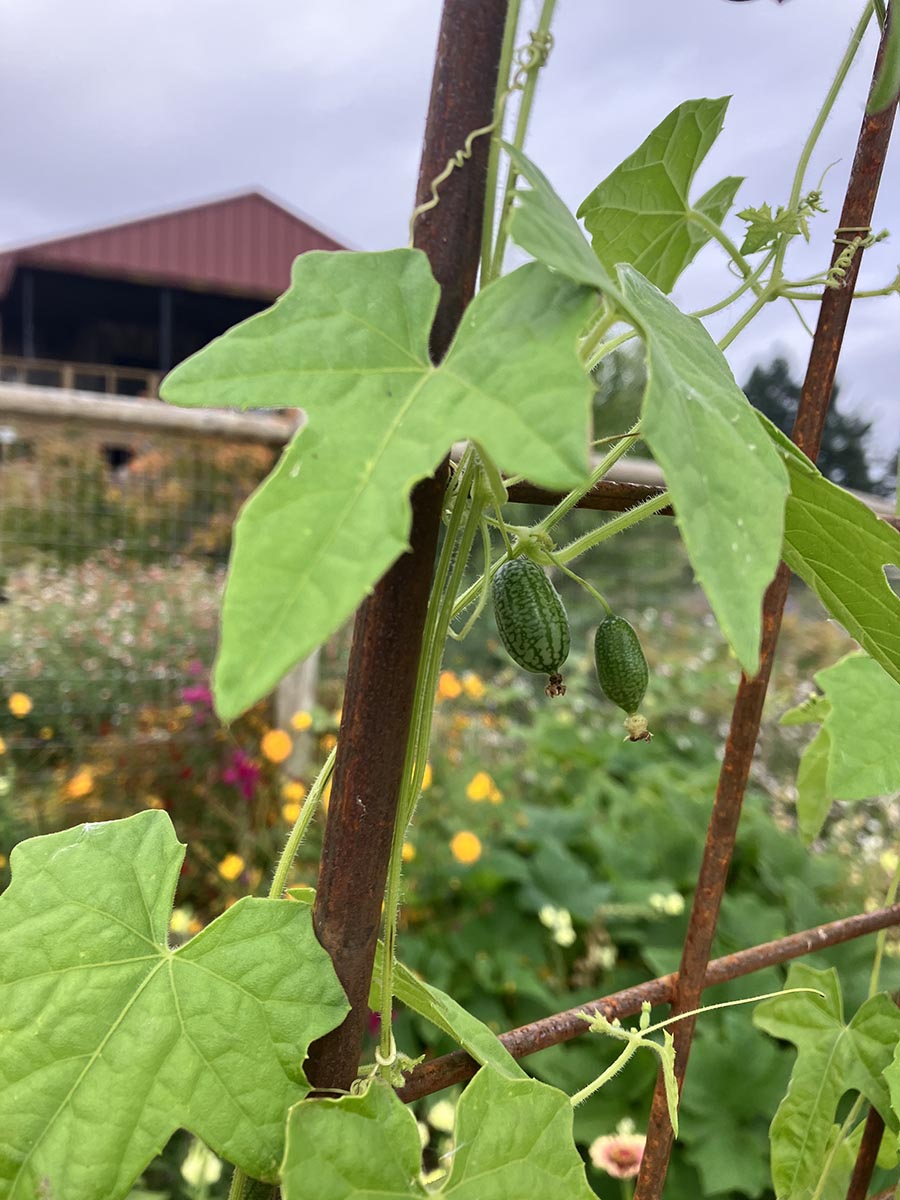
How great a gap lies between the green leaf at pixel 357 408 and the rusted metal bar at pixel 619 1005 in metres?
0.38

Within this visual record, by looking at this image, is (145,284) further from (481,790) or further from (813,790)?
(813,790)

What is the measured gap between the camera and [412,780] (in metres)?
0.51

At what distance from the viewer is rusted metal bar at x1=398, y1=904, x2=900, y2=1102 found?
55 cm

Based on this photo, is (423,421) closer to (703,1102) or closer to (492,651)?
(703,1102)

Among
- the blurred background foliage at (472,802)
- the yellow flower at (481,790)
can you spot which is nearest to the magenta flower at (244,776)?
the blurred background foliage at (472,802)

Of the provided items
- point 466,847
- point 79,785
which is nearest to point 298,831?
point 466,847

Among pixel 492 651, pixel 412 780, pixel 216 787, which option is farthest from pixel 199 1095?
pixel 492 651

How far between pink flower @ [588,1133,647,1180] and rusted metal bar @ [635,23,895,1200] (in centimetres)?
36

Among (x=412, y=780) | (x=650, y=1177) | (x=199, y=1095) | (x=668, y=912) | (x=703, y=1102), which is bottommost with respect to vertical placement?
(x=703, y=1102)

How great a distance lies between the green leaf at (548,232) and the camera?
0.33m

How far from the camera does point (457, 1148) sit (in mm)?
453

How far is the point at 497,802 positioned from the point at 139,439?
210 centimetres

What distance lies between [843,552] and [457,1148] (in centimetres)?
37

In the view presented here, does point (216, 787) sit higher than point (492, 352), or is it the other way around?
point (492, 352)
